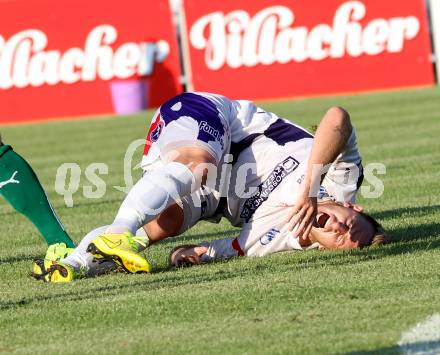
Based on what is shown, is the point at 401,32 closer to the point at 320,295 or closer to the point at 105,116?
the point at 105,116

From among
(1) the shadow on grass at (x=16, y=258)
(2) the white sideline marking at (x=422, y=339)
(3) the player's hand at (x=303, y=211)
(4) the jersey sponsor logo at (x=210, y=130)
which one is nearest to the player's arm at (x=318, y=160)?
(3) the player's hand at (x=303, y=211)

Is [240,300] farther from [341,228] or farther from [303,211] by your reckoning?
[341,228]

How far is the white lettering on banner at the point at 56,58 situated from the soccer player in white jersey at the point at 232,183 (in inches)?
597

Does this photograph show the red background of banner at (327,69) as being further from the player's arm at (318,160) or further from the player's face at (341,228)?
the player's arm at (318,160)

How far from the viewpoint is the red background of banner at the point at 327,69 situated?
2067 centimetres

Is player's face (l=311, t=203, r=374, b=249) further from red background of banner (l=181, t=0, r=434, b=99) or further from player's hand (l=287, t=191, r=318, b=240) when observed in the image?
red background of banner (l=181, t=0, r=434, b=99)

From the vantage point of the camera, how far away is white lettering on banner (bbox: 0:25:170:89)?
21.5m

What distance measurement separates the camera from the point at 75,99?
70.7ft

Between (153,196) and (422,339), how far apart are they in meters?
1.94

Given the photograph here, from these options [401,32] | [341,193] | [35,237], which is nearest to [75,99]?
[401,32]

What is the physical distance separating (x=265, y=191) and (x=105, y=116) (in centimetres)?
1500

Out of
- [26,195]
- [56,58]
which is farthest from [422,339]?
[56,58]

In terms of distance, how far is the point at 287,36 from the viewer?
822 inches

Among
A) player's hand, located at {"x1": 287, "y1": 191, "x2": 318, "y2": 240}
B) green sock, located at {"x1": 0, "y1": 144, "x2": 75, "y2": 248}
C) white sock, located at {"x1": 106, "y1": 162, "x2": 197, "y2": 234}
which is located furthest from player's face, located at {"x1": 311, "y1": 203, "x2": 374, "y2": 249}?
green sock, located at {"x1": 0, "y1": 144, "x2": 75, "y2": 248}
